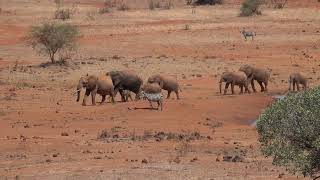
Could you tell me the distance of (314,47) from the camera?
41.5 metres

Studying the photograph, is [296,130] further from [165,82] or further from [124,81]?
[124,81]

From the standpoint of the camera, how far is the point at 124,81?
89.2 feet

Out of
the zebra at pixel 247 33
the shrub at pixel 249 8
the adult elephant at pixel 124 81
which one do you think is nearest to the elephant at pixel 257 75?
the adult elephant at pixel 124 81

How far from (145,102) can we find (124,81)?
7.34 feet

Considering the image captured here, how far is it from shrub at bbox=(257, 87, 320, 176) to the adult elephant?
15.0 meters

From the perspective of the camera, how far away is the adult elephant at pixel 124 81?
88.5 ft

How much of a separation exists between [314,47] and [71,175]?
91.9 feet

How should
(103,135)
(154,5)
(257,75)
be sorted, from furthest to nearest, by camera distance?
(154,5) → (257,75) → (103,135)

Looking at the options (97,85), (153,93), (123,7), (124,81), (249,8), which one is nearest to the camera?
(153,93)

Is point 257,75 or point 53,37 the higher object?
point 53,37

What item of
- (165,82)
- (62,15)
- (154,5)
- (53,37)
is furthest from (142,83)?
(154,5)

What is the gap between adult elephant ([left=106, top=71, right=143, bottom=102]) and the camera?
88.5 ft

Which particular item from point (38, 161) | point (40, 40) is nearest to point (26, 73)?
point (40, 40)

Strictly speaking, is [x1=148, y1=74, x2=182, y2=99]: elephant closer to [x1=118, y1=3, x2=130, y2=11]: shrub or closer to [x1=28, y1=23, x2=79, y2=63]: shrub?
[x1=28, y1=23, x2=79, y2=63]: shrub
